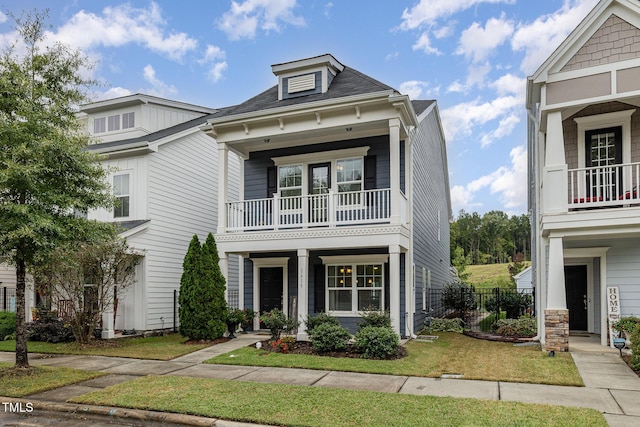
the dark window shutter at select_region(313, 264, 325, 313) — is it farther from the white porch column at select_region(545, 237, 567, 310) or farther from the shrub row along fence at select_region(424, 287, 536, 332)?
the white porch column at select_region(545, 237, 567, 310)

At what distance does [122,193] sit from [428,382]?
12256mm

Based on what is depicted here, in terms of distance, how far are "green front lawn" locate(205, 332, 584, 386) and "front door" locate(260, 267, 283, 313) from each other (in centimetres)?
384

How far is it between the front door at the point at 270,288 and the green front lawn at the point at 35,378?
22.5ft

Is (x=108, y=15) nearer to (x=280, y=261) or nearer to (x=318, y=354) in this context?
(x=280, y=261)

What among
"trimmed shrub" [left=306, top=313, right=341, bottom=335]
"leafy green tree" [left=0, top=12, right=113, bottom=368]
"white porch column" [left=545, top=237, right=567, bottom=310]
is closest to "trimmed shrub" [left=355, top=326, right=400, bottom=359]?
"trimmed shrub" [left=306, top=313, right=341, bottom=335]

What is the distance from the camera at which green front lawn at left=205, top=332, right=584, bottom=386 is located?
27.1ft

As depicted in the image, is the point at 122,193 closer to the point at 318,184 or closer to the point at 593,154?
the point at 318,184

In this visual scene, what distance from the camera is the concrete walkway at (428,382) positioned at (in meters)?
6.63

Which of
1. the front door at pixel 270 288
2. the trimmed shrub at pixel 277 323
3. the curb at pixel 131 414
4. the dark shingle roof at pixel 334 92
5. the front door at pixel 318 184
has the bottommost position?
the curb at pixel 131 414

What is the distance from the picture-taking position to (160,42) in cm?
2081

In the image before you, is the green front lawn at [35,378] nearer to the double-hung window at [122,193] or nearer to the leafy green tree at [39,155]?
the leafy green tree at [39,155]

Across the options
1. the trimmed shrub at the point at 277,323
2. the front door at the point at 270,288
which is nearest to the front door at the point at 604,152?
the trimmed shrub at the point at 277,323

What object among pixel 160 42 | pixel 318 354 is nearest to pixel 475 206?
pixel 160 42

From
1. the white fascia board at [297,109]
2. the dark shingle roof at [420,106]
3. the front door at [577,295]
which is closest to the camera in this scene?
the white fascia board at [297,109]
